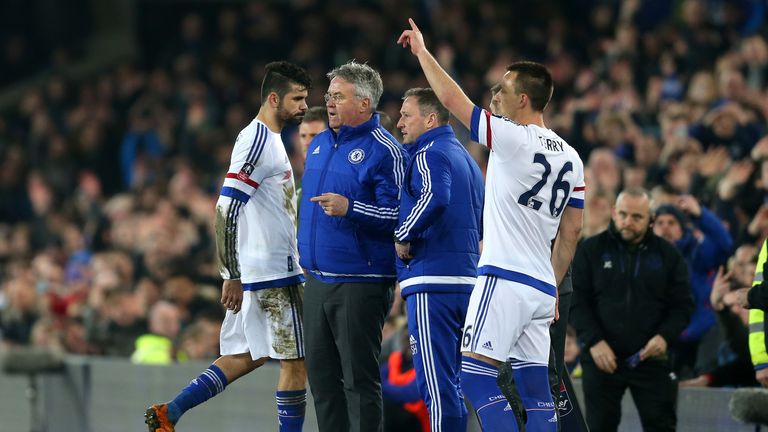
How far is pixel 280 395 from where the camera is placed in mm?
7379

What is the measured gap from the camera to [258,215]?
7.49 metres

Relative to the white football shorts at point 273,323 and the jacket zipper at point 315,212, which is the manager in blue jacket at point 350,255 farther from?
the white football shorts at point 273,323

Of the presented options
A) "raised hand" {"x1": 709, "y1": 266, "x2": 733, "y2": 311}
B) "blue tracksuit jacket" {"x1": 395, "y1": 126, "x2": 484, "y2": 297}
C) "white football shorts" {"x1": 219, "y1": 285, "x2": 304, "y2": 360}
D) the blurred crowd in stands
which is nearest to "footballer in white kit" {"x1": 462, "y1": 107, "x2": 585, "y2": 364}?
"blue tracksuit jacket" {"x1": 395, "y1": 126, "x2": 484, "y2": 297}

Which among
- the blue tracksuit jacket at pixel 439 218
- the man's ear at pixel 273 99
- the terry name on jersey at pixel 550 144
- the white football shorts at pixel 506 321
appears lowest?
the white football shorts at pixel 506 321

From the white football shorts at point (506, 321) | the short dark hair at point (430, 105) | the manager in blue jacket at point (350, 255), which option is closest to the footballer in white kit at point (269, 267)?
the manager in blue jacket at point (350, 255)

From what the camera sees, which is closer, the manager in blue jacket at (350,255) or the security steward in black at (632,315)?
the manager in blue jacket at (350,255)

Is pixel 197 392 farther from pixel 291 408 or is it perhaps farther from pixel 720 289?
pixel 720 289

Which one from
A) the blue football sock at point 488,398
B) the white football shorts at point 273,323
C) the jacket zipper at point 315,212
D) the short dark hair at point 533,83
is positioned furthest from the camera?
the white football shorts at point 273,323

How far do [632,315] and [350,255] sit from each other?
7.10 ft

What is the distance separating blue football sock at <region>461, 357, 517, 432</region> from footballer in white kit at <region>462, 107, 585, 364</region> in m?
0.09

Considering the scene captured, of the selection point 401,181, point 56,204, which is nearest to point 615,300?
point 401,181

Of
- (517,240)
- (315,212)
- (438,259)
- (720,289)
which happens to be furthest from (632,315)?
(315,212)

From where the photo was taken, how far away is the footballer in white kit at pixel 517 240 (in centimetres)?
636

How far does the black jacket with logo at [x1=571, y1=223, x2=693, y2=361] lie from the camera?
8227mm
